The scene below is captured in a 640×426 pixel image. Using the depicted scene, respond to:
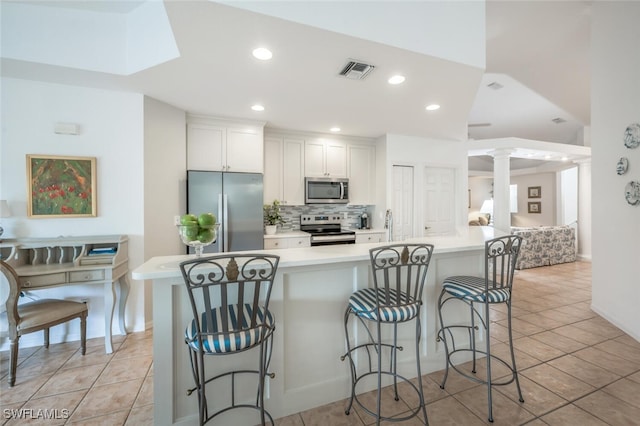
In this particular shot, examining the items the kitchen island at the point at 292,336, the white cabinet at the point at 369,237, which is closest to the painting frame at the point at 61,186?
the kitchen island at the point at 292,336

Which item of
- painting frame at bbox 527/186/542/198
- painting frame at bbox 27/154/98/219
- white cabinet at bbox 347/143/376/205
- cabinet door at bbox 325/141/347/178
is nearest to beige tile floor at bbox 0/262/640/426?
painting frame at bbox 27/154/98/219

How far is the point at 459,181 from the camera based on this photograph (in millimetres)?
4734

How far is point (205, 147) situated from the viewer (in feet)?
11.3

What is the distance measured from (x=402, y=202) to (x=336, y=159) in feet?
4.39

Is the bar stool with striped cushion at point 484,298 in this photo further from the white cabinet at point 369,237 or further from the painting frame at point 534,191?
the painting frame at point 534,191

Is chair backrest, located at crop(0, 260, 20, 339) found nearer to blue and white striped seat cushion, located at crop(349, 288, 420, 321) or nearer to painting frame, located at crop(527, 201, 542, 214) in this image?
blue and white striped seat cushion, located at crop(349, 288, 420, 321)

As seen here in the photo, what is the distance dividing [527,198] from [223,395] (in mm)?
10611

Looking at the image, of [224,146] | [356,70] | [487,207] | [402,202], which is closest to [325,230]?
[402,202]

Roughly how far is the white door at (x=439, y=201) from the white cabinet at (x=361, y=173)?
92 centimetres

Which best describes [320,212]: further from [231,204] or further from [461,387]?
[461,387]

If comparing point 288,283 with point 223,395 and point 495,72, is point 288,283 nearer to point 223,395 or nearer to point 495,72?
point 223,395

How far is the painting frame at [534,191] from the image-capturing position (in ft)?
27.5

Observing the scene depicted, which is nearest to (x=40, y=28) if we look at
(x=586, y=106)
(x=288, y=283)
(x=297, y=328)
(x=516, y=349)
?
(x=288, y=283)

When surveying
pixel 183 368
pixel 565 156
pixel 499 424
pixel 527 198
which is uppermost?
pixel 565 156
